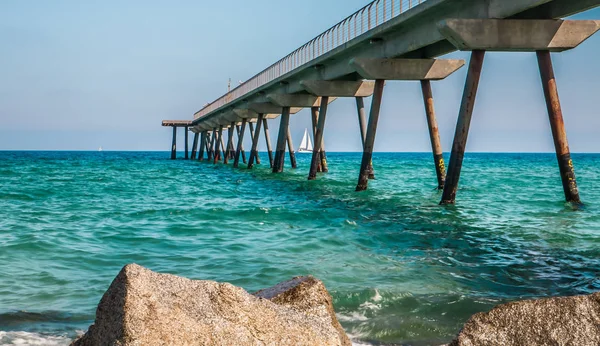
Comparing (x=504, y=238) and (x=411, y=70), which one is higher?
(x=411, y=70)

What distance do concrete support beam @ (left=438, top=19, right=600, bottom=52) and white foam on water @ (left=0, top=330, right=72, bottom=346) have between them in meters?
12.9

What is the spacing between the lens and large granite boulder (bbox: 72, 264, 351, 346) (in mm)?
3432

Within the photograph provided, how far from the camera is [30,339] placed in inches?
232

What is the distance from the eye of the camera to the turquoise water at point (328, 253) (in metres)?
7.11

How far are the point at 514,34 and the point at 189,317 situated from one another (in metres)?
14.8

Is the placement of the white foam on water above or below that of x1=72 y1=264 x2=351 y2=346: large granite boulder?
below

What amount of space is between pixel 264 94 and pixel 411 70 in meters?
19.4

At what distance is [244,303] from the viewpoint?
3.86 metres

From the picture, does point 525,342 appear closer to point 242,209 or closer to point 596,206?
point 242,209

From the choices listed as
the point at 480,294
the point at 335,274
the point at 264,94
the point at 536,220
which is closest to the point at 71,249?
the point at 335,274

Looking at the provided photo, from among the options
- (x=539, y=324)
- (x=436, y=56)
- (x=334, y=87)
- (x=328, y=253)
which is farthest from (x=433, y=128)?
(x=539, y=324)

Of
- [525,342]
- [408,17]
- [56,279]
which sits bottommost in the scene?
[56,279]

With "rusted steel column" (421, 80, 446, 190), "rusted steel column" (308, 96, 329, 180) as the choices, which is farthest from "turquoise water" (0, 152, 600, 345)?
"rusted steel column" (308, 96, 329, 180)

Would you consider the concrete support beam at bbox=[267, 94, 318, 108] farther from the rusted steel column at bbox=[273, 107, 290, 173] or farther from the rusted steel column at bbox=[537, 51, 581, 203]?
the rusted steel column at bbox=[537, 51, 581, 203]
